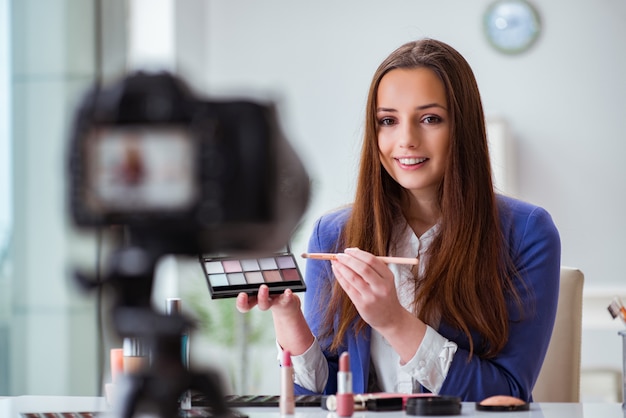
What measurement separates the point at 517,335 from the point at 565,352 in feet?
0.71

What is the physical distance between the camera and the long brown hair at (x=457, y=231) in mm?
1665

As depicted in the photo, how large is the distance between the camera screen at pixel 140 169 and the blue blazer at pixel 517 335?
3.49ft

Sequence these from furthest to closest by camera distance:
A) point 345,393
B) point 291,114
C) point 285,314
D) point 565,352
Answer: point 291,114
point 565,352
point 285,314
point 345,393

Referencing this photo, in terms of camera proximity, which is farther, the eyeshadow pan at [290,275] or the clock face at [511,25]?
the clock face at [511,25]

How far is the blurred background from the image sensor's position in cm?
315

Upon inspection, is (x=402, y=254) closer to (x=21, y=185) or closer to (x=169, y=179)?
(x=169, y=179)

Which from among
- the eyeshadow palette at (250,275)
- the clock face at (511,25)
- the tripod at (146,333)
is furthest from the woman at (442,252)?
the clock face at (511,25)

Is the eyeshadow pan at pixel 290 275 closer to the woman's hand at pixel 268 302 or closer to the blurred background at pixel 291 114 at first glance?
the woman's hand at pixel 268 302

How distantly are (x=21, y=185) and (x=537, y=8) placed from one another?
7.34 ft

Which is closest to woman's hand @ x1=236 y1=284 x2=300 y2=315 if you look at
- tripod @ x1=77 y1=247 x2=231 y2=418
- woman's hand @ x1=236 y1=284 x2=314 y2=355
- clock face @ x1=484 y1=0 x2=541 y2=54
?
woman's hand @ x1=236 y1=284 x2=314 y2=355

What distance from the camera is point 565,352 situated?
72.1 inches

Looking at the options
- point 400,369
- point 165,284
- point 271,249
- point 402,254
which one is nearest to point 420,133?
point 402,254

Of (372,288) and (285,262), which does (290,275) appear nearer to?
(285,262)

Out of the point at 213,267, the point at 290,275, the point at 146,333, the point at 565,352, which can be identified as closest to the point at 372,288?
the point at 290,275
